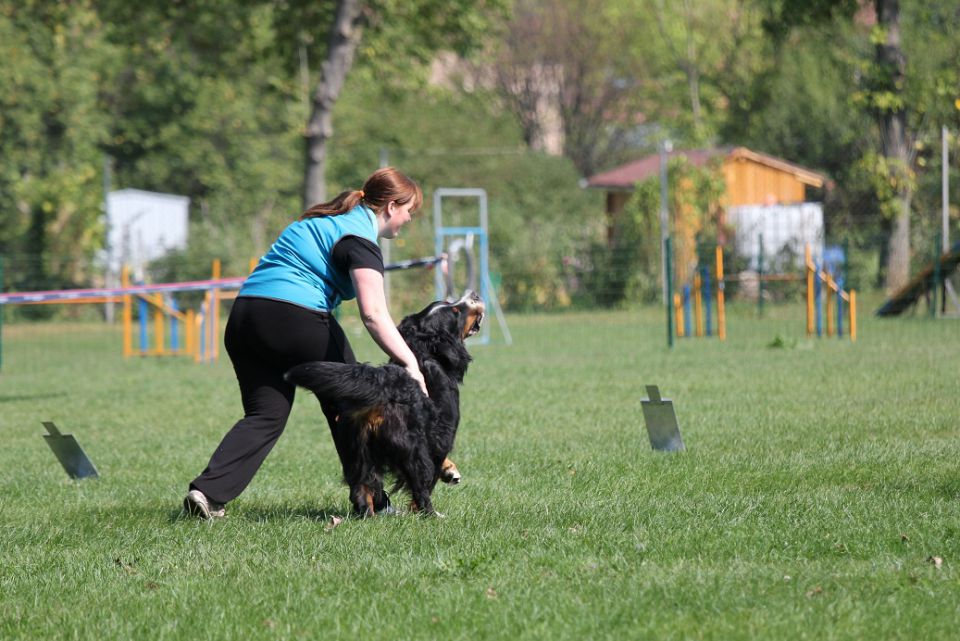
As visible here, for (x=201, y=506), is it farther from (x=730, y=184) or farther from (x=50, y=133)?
(x=50, y=133)

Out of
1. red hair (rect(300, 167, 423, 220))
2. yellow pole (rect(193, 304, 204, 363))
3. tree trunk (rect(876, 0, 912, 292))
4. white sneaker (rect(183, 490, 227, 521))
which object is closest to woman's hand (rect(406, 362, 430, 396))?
red hair (rect(300, 167, 423, 220))

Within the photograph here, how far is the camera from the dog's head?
220 inches

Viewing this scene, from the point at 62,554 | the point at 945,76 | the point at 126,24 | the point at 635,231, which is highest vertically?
the point at 126,24

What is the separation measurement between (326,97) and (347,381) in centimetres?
1707

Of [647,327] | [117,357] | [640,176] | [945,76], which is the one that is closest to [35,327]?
[117,357]

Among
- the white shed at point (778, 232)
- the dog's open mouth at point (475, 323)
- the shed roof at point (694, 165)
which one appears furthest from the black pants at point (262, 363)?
the shed roof at point (694, 165)

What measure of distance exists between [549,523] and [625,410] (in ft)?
13.8

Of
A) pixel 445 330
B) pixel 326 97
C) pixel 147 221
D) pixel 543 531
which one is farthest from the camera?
pixel 147 221

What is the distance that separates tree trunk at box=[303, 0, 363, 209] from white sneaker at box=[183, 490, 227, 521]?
53.0ft

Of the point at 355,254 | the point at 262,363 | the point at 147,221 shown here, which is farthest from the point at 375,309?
the point at 147,221

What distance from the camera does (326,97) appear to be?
21.4 metres

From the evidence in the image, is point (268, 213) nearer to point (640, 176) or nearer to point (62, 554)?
point (640, 176)

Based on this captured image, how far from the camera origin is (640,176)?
30.6m

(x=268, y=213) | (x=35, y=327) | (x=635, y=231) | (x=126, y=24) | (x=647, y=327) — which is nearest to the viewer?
(x=647, y=327)
